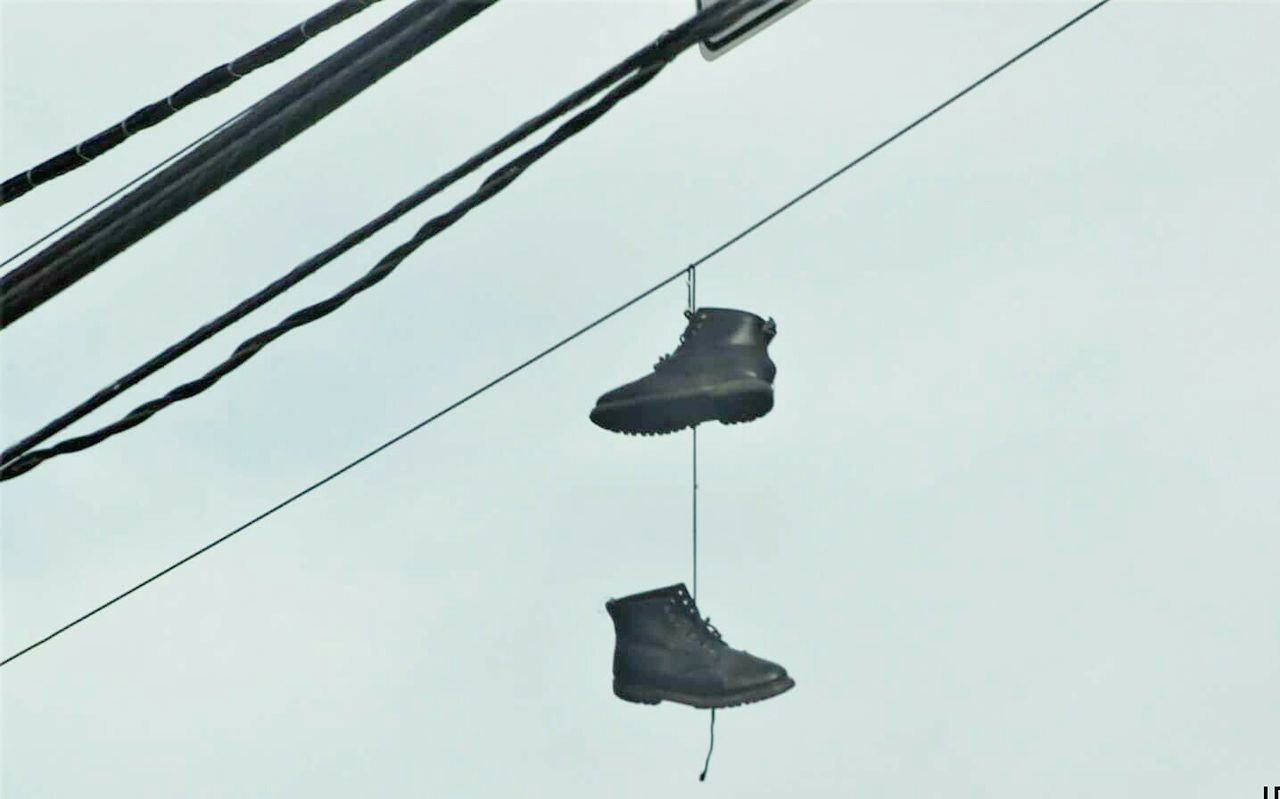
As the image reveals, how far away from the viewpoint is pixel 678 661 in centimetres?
580

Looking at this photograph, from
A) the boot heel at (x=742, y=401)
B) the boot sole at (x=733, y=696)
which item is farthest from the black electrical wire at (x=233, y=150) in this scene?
the boot sole at (x=733, y=696)

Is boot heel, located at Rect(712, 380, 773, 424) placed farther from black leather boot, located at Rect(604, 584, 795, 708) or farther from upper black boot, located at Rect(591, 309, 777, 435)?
black leather boot, located at Rect(604, 584, 795, 708)

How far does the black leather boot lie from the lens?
5.62m

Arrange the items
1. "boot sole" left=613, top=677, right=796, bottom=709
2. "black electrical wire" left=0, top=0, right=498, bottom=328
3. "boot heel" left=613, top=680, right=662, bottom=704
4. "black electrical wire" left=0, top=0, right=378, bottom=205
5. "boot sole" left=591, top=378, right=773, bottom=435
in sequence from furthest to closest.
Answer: "boot heel" left=613, top=680, right=662, bottom=704 < "boot sole" left=613, top=677, right=796, bottom=709 < "boot sole" left=591, top=378, right=773, bottom=435 < "black electrical wire" left=0, top=0, right=378, bottom=205 < "black electrical wire" left=0, top=0, right=498, bottom=328

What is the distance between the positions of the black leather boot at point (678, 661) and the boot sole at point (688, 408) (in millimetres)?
685

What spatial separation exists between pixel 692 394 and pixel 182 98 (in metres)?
1.93

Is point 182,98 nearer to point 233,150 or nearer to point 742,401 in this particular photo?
point 233,150

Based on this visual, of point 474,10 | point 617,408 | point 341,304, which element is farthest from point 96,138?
point 617,408

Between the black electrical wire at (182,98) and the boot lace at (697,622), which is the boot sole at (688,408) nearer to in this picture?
the boot lace at (697,622)

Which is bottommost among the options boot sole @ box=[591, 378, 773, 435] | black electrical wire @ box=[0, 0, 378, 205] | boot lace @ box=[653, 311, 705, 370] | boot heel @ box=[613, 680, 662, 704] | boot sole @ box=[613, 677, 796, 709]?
boot sole @ box=[613, 677, 796, 709]

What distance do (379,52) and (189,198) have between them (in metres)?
0.43

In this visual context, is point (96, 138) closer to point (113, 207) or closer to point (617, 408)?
point (113, 207)

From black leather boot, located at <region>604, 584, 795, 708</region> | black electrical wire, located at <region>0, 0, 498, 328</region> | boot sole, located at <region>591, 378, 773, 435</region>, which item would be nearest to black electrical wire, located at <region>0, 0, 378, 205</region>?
black electrical wire, located at <region>0, 0, 498, 328</region>

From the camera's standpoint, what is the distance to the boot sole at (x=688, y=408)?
213 inches
